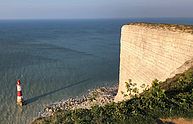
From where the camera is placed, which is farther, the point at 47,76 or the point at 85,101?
the point at 47,76

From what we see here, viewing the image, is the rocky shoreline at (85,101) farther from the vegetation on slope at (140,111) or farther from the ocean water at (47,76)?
the vegetation on slope at (140,111)

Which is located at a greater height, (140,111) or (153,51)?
(153,51)

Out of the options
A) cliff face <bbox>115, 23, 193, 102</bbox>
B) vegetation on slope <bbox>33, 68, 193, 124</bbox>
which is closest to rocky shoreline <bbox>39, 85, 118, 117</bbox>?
cliff face <bbox>115, 23, 193, 102</bbox>

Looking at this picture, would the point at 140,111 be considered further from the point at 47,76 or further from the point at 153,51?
the point at 47,76

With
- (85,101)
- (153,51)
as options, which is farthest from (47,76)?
(153,51)

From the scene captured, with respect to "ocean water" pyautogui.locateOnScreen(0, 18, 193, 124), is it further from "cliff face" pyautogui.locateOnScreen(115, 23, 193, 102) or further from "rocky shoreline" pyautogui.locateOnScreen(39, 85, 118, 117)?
"cliff face" pyautogui.locateOnScreen(115, 23, 193, 102)

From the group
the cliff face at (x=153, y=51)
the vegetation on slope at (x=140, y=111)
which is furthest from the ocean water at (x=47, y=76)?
the vegetation on slope at (x=140, y=111)

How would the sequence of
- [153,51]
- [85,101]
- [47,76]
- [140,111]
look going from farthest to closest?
[47,76] < [85,101] < [153,51] < [140,111]

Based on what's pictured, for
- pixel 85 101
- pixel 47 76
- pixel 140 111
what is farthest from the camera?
pixel 47 76
